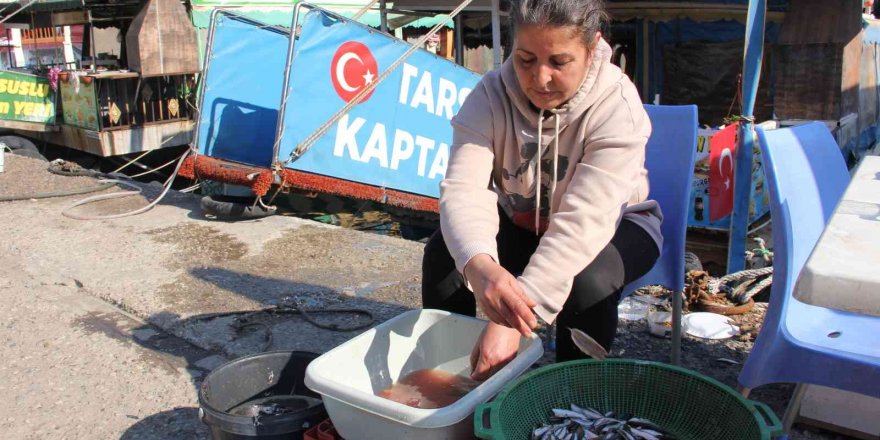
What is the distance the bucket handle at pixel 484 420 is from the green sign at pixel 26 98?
11.6 metres

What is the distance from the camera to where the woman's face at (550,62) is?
6.29 feet

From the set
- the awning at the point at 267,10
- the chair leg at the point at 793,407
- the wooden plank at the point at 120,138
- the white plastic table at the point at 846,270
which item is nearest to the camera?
the white plastic table at the point at 846,270

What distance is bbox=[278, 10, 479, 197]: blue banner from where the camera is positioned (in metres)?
6.21

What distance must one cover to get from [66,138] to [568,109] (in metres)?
11.2

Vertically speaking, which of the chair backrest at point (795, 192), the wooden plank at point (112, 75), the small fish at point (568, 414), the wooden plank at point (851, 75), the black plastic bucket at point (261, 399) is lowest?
the black plastic bucket at point (261, 399)

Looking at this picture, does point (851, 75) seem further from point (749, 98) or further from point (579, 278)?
point (579, 278)

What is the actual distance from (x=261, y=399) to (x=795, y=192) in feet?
5.53

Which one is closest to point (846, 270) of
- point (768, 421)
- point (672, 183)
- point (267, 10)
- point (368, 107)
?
point (768, 421)

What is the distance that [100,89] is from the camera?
35.1ft

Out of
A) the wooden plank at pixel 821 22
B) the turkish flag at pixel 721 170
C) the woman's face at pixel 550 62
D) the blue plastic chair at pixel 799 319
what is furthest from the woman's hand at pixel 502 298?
the wooden plank at pixel 821 22

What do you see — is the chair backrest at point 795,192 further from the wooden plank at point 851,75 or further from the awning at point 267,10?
the awning at point 267,10

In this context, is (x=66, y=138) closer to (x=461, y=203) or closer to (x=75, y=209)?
(x=75, y=209)

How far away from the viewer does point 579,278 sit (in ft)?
6.69

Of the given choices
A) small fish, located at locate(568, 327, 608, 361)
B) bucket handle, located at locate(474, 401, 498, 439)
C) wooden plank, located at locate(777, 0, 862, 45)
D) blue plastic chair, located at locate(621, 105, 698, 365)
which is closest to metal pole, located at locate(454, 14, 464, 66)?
wooden plank, located at locate(777, 0, 862, 45)
